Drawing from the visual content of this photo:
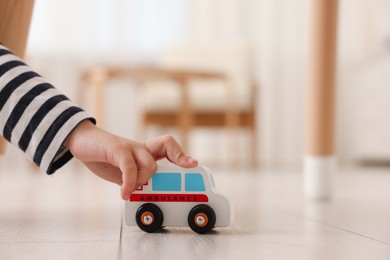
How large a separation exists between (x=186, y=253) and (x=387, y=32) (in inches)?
125

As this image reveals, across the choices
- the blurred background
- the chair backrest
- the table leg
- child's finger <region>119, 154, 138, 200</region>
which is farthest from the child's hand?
the chair backrest

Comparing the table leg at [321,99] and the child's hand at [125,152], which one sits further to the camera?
the table leg at [321,99]

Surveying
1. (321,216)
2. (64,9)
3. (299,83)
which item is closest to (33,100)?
(321,216)

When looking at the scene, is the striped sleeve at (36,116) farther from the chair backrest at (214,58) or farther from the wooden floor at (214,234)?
the chair backrest at (214,58)

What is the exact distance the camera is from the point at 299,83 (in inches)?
147

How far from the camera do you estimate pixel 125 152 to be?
61cm

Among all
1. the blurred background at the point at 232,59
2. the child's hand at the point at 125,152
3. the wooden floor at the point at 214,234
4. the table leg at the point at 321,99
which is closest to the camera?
the wooden floor at the point at 214,234

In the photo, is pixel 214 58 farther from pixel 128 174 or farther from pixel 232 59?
pixel 128 174

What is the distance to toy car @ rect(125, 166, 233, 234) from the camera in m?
0.63

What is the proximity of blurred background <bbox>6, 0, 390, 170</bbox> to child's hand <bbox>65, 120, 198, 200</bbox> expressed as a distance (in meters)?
2.38

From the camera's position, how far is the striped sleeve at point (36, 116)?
2.07 ft

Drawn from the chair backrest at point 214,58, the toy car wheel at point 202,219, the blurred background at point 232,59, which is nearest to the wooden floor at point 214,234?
the toy car wheel at point 202,219

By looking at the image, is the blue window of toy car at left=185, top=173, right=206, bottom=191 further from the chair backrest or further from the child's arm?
the chair backrest

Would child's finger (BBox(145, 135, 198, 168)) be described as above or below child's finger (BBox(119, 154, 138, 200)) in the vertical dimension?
above
